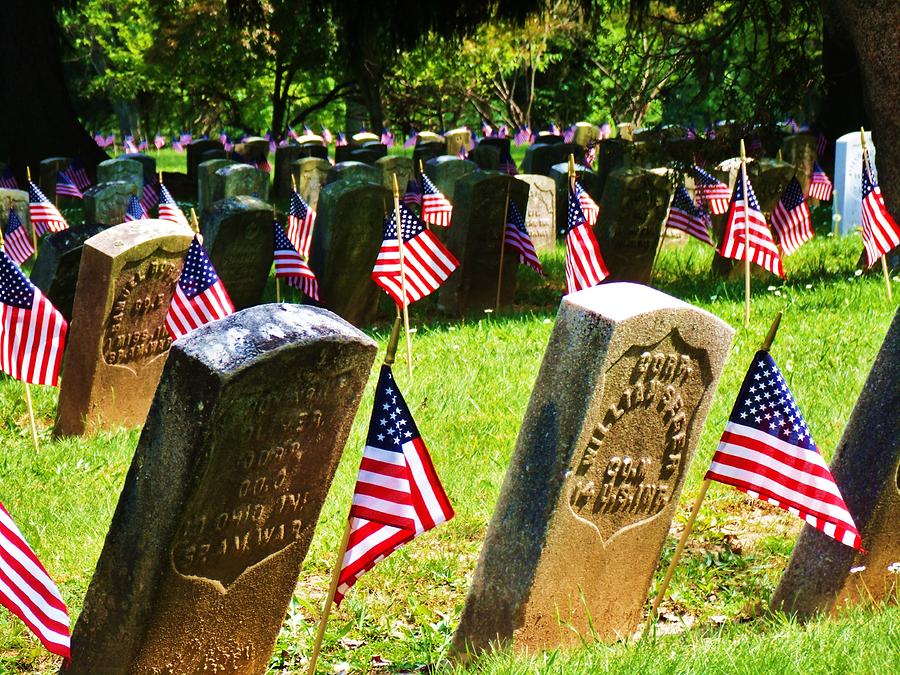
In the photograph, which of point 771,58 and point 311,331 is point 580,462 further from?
point 771,58

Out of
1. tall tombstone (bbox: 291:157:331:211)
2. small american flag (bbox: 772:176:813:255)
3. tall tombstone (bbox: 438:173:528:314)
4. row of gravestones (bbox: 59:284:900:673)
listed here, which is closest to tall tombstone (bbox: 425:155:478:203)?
tall tombstone (bbox: 291:157:331:211)

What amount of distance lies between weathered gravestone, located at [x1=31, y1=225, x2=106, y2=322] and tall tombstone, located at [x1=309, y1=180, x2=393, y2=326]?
7.90 ft

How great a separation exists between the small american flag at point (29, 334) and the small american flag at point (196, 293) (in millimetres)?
762

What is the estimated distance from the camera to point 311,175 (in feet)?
Answer: 59.7

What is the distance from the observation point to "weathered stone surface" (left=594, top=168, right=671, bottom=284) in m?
12.0

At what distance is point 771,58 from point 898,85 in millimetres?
1682

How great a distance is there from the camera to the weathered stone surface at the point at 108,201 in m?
14.6

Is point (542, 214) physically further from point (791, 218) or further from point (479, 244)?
point (791, 218)

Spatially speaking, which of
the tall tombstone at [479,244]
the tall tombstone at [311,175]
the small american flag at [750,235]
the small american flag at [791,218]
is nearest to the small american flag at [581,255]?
the small american flag at [750,235]

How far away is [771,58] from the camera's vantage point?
12.7 m

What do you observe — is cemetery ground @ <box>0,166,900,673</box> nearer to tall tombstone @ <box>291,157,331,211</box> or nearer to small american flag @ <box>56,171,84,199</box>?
tall tombstone @ <box>291,157,331,211</box>

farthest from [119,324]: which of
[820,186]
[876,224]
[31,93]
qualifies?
[31,93]

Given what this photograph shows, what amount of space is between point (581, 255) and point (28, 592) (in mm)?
5926

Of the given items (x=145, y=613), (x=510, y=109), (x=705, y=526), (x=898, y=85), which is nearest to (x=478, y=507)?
(x=705, y=526)
